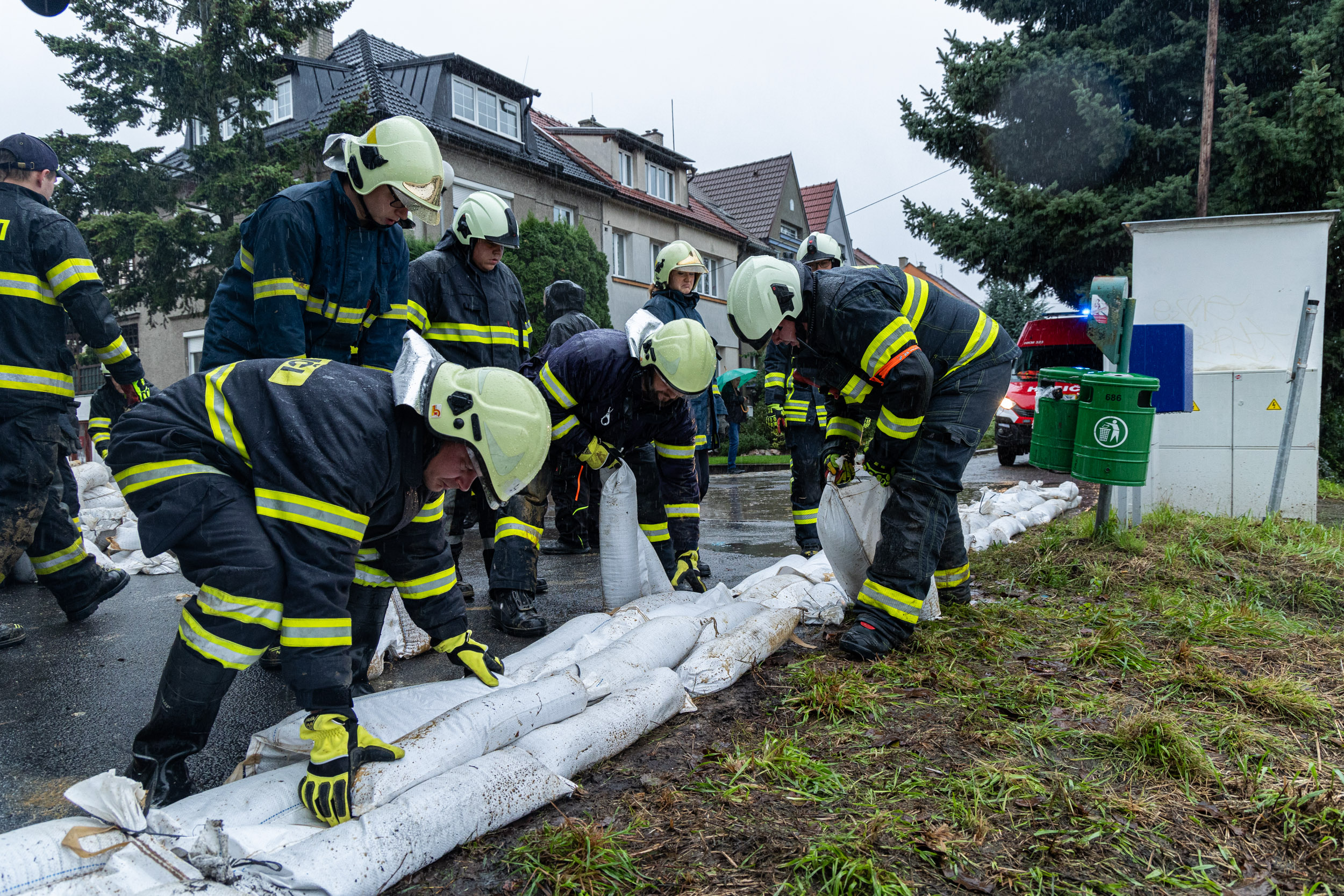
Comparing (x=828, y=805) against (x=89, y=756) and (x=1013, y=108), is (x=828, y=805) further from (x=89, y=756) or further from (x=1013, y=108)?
(x=1013, y=108)

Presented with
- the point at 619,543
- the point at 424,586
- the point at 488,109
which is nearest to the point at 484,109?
the point at 488,109

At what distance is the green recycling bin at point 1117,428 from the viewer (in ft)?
14.8

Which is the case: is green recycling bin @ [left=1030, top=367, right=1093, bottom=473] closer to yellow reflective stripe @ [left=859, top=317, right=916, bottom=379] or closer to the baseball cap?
→ yellow reflective stripe @ [left=859, top=317, right=916, bottom=379]

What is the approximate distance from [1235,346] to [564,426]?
526cm

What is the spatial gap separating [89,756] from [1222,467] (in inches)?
272

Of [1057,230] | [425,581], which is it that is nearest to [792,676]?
[425,581]

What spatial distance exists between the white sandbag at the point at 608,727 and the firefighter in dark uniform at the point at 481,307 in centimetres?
120

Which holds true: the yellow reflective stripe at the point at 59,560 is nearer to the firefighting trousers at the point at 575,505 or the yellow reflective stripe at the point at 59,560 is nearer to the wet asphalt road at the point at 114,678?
the wet asphalt road at the point at 114,678

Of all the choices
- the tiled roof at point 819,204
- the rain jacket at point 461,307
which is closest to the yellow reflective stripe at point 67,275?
the rain jacket at point 461,307

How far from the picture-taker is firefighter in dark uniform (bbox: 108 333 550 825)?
1956mm

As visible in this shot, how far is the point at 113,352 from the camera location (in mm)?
3645

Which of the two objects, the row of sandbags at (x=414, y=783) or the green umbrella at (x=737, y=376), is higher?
the green umbrella at (x=737, y=376)

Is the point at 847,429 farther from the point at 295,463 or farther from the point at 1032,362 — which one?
the point at 1032,362

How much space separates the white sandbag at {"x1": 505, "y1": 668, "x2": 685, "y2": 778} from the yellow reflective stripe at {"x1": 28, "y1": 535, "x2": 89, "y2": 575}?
9.18 feet
